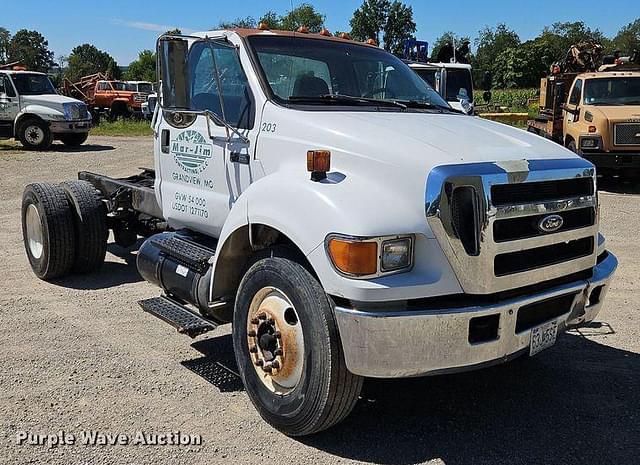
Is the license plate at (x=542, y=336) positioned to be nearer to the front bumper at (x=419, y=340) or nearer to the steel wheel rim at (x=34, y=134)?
the front bumper at (x=419, y=340)

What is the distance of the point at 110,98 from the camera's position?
110 feet

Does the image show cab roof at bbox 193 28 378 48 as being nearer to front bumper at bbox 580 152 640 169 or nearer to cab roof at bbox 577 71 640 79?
front bumper at bbox 580 152 640 169

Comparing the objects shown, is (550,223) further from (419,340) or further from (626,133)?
(626,133)

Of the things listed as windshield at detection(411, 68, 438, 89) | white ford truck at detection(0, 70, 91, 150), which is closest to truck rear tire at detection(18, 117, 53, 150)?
white ford truck at detection(0, 70, 91, 150)

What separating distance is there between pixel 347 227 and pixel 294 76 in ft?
5.40

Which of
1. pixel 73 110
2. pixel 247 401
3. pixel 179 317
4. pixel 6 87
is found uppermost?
pixel 6 87

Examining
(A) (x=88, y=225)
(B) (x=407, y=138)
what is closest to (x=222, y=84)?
(B) (x=407, y=138)

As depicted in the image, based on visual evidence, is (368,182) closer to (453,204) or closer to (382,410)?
(453,204)

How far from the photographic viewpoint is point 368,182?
3.46m

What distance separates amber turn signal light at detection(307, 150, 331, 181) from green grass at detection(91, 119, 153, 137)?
2455 centimetres

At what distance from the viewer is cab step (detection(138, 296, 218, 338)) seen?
165 inches

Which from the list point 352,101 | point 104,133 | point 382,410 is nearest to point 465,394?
point 382,410

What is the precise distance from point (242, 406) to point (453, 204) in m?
1.81

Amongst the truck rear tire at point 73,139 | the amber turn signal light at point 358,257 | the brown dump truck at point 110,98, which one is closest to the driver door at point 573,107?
the amber turn signal light at point 358,257
